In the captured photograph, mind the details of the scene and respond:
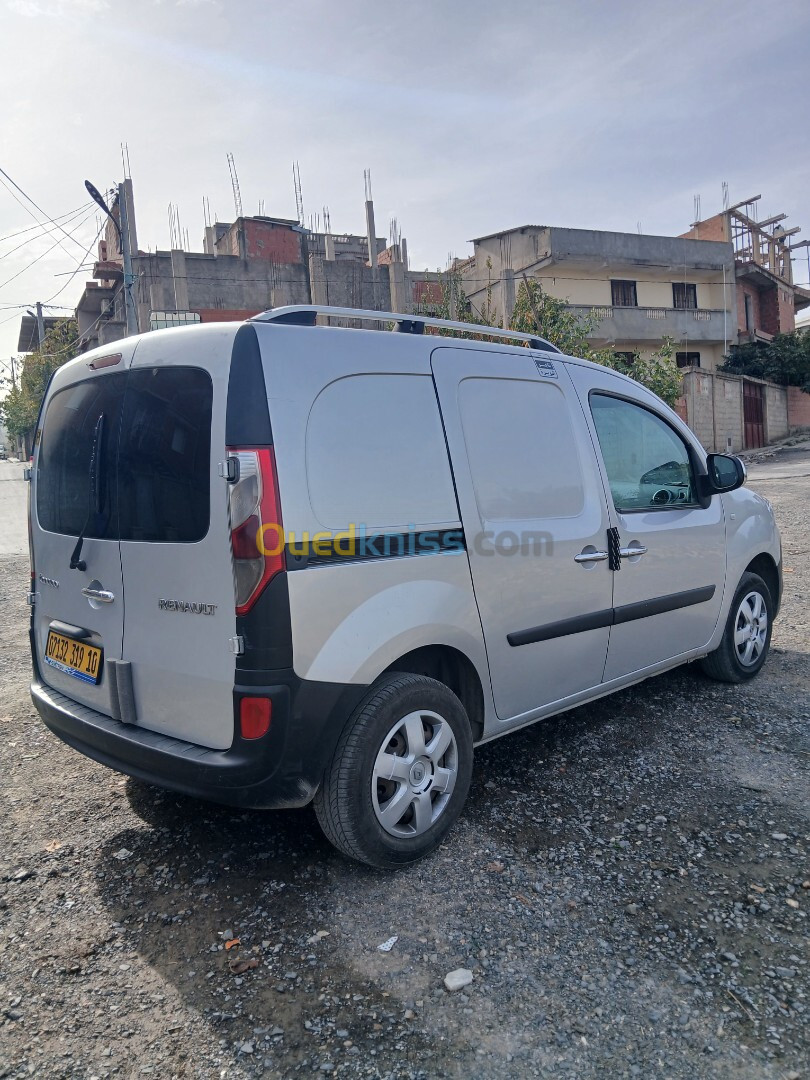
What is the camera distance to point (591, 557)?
11.6ft

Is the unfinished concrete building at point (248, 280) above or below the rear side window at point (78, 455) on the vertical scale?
above

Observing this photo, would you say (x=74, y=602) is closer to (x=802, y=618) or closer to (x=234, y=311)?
(x=802, y=618)

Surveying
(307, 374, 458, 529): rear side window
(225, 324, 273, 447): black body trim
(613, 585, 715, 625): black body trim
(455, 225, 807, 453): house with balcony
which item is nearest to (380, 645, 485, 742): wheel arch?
(307, 374, 458, 529): rear side window

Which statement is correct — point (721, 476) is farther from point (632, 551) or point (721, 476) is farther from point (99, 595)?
point (99, 595)

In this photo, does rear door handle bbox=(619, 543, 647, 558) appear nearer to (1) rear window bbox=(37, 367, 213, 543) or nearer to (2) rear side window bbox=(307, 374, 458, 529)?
(2) rear side window bbox=(307, 374, 458, 529)

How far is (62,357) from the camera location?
3628 cm

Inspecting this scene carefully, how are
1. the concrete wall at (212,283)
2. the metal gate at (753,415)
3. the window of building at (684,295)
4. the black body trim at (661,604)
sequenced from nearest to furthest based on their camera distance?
the black body trim at (661,604) < the metal gate at (753,415) < the concrete wall at (212,283) < the window of building at (684,295)

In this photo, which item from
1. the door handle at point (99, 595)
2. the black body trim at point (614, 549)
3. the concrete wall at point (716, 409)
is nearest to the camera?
the door handle at point (99, 595)

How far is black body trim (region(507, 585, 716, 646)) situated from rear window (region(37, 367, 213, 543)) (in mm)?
1429

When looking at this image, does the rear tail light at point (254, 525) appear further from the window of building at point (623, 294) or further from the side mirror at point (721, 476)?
the window of building at point (623, 294)

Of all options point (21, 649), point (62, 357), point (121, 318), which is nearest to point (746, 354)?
point (121, 318)

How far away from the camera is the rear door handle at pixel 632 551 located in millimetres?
3707

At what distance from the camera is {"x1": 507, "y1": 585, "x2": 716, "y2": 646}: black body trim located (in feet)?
10.8

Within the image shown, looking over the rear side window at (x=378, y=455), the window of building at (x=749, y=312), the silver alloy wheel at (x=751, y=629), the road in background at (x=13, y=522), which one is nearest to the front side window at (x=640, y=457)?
the silver alloy wheel at (x=751, y=629)
